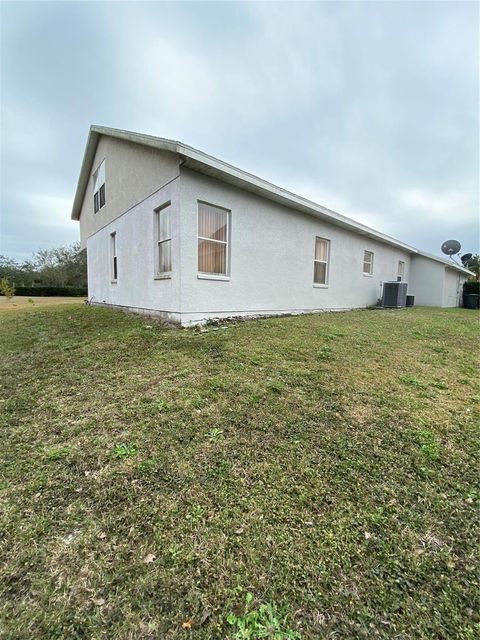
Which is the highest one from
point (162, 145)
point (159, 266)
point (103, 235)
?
point (162, 145)

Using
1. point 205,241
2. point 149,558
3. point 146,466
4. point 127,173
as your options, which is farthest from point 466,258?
point 149,558

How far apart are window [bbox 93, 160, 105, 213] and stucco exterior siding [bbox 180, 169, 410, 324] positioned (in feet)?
22.6

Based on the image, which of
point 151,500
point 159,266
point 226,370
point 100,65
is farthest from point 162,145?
point 100,65

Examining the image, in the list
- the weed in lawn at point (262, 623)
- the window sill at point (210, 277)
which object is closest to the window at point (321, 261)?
the window sill at point (210, 277)

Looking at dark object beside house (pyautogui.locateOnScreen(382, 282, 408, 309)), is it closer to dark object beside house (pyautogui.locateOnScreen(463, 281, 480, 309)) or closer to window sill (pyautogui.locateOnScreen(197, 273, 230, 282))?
dark object beside house (pyautogui.locateOnScreen(463, 281, 480, 309))

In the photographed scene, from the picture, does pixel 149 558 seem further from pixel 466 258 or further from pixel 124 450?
pixel 466 258

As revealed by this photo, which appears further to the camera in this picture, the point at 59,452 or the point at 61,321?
the point at 61,321

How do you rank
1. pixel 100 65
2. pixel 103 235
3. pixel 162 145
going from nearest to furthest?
pixel 162 145 < pixel 100 65 < pixel 103 235

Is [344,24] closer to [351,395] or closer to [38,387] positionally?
[351,395]

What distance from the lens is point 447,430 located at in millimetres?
2799

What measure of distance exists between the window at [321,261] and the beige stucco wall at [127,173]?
5.47m

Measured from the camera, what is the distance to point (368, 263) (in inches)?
→ 501

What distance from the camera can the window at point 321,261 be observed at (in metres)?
9.98

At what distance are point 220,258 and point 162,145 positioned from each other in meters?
2.65
